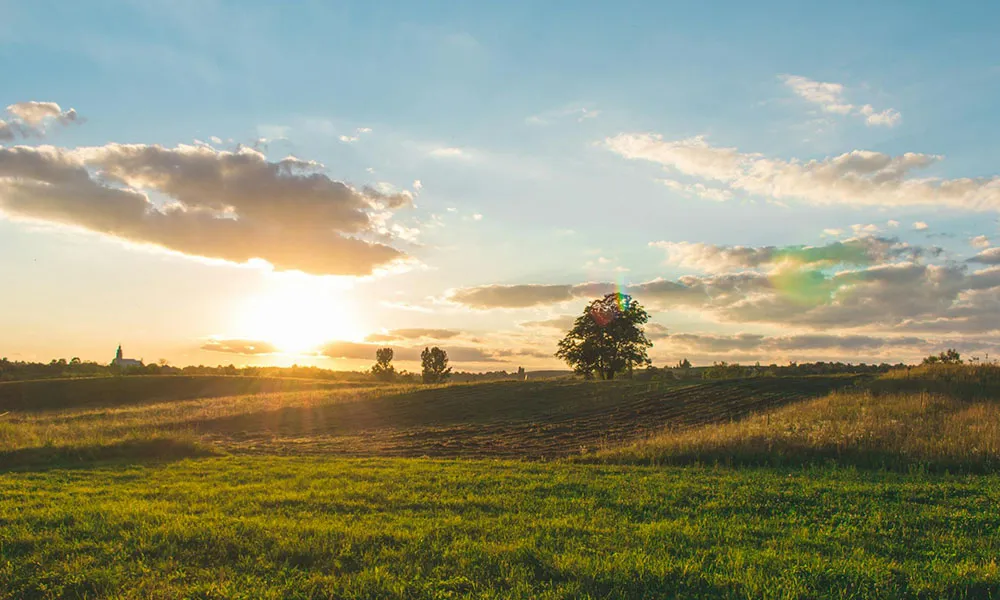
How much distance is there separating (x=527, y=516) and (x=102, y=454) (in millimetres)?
18604

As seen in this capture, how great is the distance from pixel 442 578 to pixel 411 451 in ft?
60.9

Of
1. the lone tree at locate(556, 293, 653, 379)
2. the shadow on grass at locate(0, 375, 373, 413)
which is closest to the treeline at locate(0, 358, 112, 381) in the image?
the shadow on grass at locate(0, 375, 373, 413)

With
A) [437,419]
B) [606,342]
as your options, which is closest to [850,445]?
[437,419]

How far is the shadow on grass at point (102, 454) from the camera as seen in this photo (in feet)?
67.2

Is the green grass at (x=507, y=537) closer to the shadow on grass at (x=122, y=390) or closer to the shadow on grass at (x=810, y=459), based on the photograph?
the shadow on grass at (x=810, y=459)

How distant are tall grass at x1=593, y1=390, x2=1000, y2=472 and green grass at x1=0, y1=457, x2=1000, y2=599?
287cm

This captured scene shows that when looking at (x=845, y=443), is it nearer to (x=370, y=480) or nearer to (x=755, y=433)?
(x=755, y=433)

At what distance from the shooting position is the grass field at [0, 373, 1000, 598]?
7.71m

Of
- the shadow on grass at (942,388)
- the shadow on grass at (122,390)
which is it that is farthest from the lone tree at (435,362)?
the shadow on grass at (942,388)

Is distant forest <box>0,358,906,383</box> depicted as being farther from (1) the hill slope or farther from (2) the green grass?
(2) the green grass

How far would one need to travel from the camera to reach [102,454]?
22.1 meters

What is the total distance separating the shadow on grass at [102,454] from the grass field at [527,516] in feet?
0.31

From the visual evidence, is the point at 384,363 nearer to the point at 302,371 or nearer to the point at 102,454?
the point at 302,371

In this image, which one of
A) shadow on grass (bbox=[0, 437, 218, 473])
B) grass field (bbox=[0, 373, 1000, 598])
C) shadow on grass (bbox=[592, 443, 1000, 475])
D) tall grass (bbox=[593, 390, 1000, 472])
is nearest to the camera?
grass field (bbox=[0, 373, 1000, 598])
